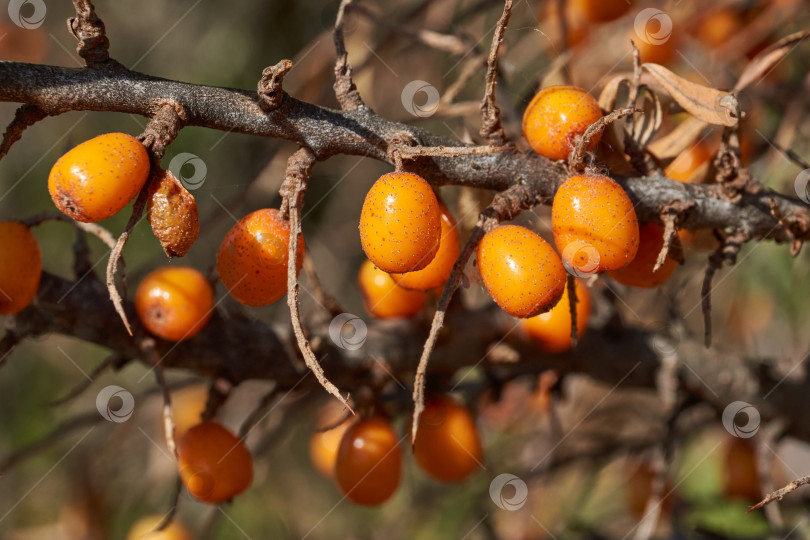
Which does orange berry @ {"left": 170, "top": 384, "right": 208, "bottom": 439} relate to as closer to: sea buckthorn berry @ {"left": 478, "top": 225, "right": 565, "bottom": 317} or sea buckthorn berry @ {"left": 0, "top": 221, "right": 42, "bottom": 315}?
sea buckthorn berry @ {"left": 0, "top": 221, "right": 42, "bottom": 315}

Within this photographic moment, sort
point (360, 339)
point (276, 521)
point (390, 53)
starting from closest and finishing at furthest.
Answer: point (360, 339), point (390, 53), point (276, 521)

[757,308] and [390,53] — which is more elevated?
[390,53]

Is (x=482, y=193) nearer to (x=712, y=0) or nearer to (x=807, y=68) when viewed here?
(x=712, y=0)

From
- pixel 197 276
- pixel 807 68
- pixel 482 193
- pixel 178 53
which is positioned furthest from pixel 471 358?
pixel 178 53

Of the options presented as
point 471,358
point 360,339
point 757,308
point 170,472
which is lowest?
point 757,308

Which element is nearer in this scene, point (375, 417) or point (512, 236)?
Result: point (512, 236)
